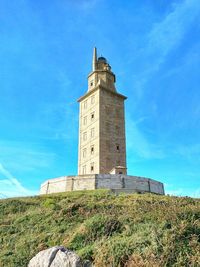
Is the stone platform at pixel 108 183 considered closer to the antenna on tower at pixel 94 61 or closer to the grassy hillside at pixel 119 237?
the grassy hillside at pixel 119 237

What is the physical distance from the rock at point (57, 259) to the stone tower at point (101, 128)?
33081mm

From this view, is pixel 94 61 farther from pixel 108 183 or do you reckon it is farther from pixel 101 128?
pixel 108 183

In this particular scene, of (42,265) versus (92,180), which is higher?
(92,180)

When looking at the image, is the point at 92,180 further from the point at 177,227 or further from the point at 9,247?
the point at 177,227

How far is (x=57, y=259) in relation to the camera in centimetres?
796

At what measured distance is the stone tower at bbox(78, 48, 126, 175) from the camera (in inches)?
1727

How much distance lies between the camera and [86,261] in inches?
320

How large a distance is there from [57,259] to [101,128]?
3748 cm

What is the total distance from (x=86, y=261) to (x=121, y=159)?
3724 centimetres

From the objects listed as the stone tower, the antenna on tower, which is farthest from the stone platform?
the antenna on tower

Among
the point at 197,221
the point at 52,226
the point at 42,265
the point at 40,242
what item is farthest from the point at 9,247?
the point at 197,221

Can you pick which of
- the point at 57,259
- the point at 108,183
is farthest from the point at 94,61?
the point at 57,259

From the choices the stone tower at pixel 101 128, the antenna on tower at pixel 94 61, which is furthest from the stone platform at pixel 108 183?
the antenna on tower at pixel 94 61

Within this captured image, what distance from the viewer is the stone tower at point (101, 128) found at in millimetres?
43875
